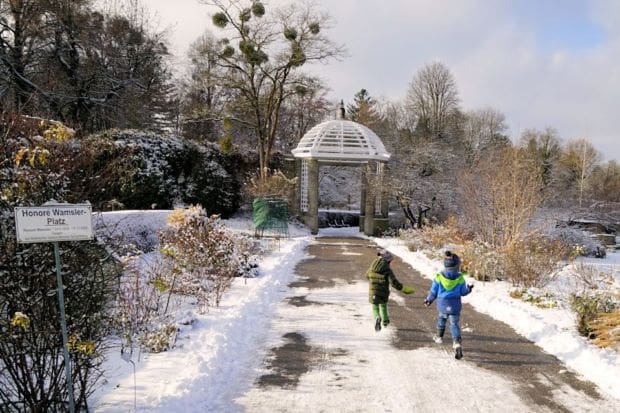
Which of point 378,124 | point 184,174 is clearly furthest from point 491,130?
point 184,174

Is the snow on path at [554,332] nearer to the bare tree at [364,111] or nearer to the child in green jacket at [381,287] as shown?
the child in green jacket at [381,287]

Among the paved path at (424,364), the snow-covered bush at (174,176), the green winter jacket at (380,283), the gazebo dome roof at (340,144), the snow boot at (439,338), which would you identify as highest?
the gazebo dome roof at (340,144)

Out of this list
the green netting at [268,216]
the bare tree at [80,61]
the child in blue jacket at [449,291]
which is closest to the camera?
the child in blue jacket at [449,291]

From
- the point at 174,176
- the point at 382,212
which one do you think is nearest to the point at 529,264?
the point at 382,212

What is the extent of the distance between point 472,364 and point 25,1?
16931 mm

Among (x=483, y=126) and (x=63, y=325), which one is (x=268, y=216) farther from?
(x=483, y=126)

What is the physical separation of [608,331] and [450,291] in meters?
1.84

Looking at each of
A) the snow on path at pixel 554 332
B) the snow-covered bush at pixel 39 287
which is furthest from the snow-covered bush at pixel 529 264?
the snow-covered bush at pixel 39 287

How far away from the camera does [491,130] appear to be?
3872 cm

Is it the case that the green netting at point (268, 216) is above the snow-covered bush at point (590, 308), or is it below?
above

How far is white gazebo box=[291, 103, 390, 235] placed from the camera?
66.8 ft

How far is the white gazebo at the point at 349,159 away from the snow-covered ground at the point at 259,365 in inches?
526

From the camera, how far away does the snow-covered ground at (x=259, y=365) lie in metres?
3.75

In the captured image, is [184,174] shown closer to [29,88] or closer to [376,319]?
[29,88]
